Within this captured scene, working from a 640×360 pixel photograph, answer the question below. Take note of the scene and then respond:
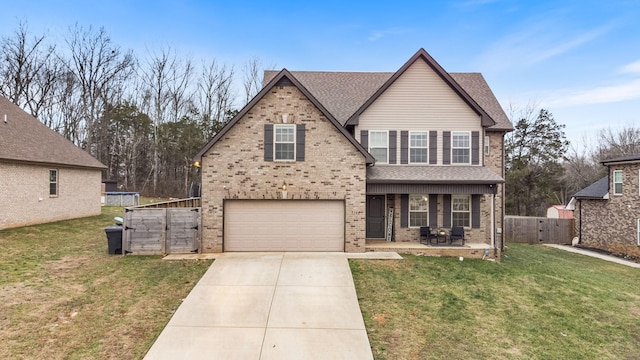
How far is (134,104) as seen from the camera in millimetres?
40000

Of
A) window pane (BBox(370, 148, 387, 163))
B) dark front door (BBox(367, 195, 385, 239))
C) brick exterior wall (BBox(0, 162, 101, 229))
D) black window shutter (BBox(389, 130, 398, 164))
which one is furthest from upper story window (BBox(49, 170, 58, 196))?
black window shutter (BBox(389, 130, 398, 164))

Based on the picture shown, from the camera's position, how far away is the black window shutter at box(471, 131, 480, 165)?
536 inches

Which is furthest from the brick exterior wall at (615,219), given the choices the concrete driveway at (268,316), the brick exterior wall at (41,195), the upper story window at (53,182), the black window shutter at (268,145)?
the upper story window at (53,182)

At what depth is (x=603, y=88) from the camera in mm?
37594

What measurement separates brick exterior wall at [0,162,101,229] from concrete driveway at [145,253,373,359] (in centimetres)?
1165

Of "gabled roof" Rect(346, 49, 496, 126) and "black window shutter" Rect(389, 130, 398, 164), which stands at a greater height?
"gabled roof" Rect(346, 49, 496, 126)

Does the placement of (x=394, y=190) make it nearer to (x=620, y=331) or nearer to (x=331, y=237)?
(x=331, y=237)

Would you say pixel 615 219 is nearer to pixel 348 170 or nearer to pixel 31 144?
pixel 348 170

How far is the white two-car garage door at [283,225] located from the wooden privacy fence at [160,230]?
1213 mm

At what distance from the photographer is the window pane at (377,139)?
13.6m

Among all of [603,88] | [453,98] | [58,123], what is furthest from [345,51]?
[58,123]

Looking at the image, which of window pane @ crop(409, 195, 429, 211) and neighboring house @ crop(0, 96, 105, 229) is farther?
neighboring house @ crop(0, 96, 105, 229)

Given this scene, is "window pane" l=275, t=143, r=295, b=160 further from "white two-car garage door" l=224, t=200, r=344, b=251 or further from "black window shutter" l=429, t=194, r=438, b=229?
"black window shutter" l=429, t=194, r=438, b=229

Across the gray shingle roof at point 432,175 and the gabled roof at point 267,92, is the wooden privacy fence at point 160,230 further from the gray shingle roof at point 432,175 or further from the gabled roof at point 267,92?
the gray shingle roof at point 432,175
